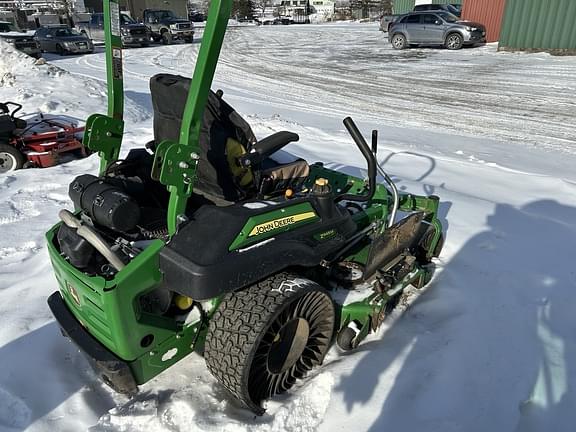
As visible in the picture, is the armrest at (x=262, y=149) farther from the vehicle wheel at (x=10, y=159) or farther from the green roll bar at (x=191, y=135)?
the vehicle wheel at (x=10, y=159)

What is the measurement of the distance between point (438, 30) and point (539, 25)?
3.41 metres

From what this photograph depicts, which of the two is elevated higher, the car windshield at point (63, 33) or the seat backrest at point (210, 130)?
the car windshield at point (63, 33)

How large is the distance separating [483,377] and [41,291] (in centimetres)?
299

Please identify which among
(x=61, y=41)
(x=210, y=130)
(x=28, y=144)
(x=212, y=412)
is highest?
(x=61, y=41)

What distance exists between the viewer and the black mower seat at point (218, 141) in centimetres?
252

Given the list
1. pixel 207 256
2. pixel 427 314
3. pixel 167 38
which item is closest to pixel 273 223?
pixel 207 256

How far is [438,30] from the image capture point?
17.2 m

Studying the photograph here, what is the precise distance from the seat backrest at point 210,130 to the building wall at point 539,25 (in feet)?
53.0

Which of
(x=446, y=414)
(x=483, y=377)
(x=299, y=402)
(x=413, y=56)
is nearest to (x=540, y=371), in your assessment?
(x=483, y=377)

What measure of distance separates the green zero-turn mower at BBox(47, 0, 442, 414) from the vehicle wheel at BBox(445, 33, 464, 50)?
656 inches

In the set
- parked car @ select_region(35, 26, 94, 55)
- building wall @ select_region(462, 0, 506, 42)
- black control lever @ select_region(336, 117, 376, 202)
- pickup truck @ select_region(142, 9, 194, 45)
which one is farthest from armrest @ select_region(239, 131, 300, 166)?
pickup truck @ select_region(142, 9, 194, 45)

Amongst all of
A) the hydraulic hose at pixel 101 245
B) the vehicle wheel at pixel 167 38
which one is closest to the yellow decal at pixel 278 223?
the hydraulic hose at pixel 101 245

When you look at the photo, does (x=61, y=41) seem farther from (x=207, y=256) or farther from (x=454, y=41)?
(x=207, y=256)

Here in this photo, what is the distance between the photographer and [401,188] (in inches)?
198
